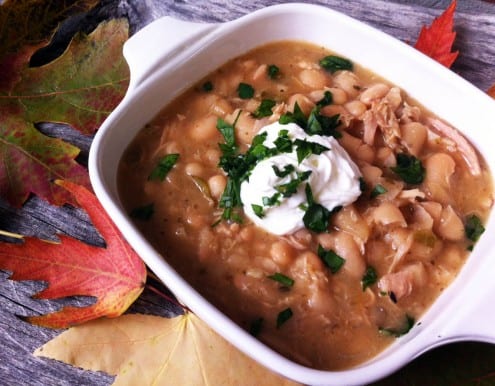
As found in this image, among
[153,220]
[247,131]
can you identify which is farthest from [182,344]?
[247,131]

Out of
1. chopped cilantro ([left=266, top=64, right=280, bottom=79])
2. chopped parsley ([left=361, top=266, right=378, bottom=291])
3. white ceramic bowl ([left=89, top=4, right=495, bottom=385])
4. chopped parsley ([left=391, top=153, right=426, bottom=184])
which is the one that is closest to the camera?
white ceramic bowl ([left=89, top=4, right=495, bottom=385])

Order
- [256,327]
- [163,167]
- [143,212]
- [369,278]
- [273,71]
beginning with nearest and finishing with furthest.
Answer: [256,327]
[369,278]
[143,212]
[163,167]
[273,71]

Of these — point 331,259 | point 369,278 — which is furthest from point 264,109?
point 369,278

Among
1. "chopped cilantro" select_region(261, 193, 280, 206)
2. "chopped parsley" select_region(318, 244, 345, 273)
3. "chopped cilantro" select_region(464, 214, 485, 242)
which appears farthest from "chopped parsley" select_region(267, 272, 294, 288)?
"chopped cilantro" select_region(464, 214, 485, 242)

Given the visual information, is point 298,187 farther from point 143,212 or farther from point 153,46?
point 153,46

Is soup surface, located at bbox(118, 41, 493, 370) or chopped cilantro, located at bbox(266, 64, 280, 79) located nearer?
soup surface, located at bbox(118, 41, 493, 370)

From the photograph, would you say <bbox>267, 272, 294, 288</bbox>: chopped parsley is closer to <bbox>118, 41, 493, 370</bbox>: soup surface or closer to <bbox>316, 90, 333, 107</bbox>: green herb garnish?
<bbox>118, 41, 493, 370</bbox>: soup surface

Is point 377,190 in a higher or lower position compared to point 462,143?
lower
